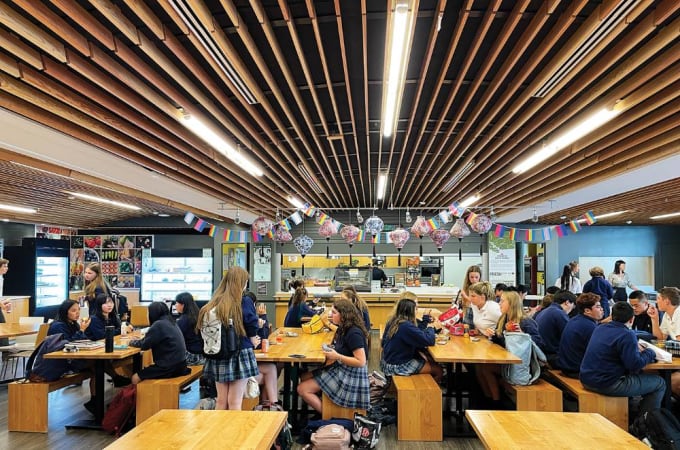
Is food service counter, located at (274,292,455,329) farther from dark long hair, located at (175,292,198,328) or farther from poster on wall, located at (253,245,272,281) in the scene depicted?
dark long hair, located at (175,292,198,328)

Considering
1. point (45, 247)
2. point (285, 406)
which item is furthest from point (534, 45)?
point (45, 247)

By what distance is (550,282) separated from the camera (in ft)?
46.2

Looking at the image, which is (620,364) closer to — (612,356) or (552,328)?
(612,356)

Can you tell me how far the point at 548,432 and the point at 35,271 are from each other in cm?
1264

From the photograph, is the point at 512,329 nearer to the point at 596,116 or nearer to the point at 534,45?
the point at 596,116

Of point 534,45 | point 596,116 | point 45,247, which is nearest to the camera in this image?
point 534,45

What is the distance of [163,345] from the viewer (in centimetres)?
510

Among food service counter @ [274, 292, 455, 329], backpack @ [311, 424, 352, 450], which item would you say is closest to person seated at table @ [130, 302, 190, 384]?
backpack @ [311, 424, 352, 450]

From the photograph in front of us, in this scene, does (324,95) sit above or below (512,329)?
above

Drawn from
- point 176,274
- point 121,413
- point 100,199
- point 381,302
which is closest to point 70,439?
point 121,413

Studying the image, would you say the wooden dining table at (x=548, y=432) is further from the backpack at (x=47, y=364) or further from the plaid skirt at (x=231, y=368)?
the backpack at (x=47, y=364)

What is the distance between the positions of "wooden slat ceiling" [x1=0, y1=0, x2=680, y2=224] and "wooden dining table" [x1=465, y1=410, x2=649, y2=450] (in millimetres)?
2317

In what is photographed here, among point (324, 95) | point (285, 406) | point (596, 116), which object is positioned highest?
point (324, 95)

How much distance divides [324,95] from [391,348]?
2909mm
